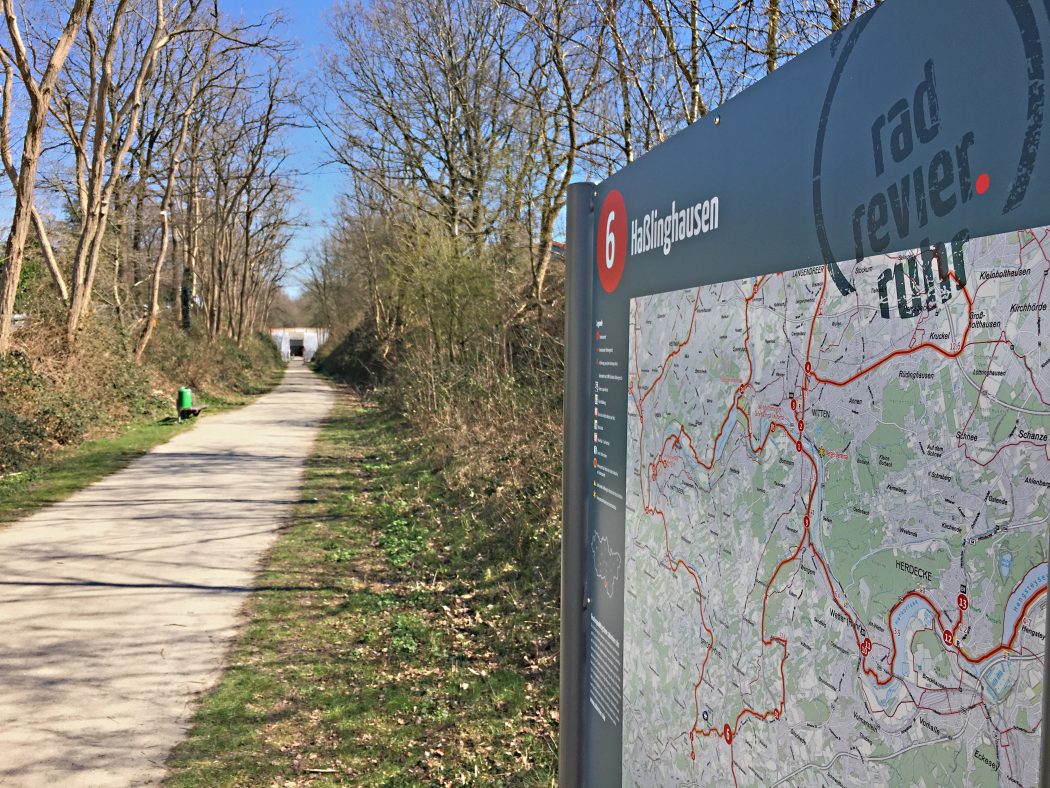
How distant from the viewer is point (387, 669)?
5.54m

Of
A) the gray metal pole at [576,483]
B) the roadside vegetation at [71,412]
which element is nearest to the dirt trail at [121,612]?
the roadside vegetation at [71,412]

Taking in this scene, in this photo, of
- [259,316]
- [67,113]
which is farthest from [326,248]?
[67,113]

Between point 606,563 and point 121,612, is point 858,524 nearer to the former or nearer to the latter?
point 606,563

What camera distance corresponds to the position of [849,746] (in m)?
1.41

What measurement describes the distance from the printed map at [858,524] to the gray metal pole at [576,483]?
63 cm

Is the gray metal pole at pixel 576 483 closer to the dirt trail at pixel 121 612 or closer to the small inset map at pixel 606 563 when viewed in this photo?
the small inset map at pixel 606 563

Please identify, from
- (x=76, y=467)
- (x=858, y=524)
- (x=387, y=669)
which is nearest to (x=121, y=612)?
(x=387, y=669)

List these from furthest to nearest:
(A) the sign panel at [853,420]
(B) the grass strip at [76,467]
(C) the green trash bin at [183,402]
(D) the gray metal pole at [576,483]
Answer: (C) the green trash bin at [183,402] < (B) the grass strip at [76,467] < (D) the gray metal pole at [576,483] < (A) the sign panel at [853,420]

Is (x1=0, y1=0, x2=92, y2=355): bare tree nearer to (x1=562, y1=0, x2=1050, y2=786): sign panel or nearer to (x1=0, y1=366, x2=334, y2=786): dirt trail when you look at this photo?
(x1=0, y1=366, x2=334, y2=786): dirt trail

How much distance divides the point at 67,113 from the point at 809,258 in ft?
68.5

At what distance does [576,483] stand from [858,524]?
57.3 inches

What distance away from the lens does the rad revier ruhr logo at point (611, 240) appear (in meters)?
2.52

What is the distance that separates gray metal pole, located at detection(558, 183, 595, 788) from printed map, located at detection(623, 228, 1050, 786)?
63 centimetres

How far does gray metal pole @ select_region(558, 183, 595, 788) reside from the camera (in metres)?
2.77
